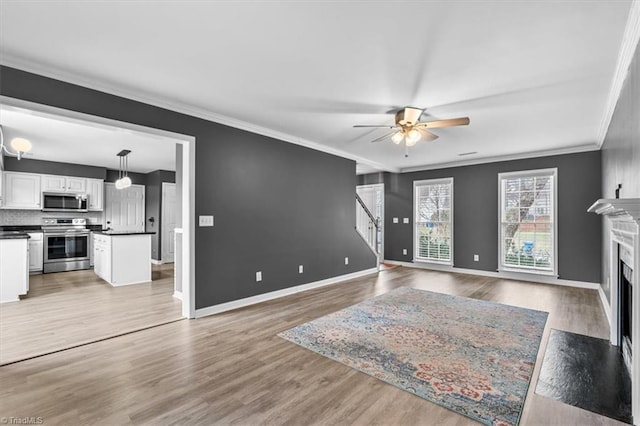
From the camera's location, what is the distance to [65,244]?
687 cm

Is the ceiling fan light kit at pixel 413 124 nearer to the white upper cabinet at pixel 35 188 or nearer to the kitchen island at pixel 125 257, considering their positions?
the kitchen island at pixel 125 257

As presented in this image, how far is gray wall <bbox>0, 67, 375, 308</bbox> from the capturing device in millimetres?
3104

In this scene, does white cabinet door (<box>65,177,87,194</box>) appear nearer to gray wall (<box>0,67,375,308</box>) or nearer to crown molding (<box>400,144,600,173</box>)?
gray wall (<box>0,67,375,308</box>)

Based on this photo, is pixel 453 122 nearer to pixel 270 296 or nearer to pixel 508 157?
pixel 270 296

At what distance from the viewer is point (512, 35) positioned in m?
2.21

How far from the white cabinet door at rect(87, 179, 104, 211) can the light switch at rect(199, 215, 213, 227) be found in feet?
18.6

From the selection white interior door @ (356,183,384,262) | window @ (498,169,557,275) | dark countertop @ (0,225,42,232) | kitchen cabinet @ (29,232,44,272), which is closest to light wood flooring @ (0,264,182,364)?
kitchen cabinet @ (29,232,44,272)

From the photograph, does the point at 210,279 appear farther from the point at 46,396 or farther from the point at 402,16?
the point at 402,16

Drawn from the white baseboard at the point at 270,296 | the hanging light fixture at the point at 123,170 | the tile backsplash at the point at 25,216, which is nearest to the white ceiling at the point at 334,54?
the white baseboard at the point at 270,296

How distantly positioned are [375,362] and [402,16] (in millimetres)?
2725

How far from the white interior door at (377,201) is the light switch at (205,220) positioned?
17.5 ft

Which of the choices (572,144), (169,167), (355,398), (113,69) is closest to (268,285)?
(355,398)

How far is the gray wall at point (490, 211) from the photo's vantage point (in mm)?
5535

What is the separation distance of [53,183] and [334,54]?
7860 mm
